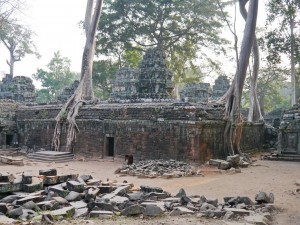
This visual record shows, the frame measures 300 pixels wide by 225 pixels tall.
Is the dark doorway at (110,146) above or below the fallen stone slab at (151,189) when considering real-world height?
above

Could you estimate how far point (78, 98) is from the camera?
17.5m

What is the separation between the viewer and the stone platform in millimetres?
15030

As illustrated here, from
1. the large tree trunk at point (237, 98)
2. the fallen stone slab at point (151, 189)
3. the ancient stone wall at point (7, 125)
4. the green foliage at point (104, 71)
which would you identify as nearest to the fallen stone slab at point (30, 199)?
the fallen stone slab at point (151, 189)

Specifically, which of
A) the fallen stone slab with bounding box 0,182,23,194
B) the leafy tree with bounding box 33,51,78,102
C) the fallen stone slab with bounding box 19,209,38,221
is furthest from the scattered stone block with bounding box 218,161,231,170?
the leafy tree with bounding box 33,51,78,102

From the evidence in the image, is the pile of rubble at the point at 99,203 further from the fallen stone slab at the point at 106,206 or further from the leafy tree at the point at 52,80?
the leafy tree at the point at 52,80

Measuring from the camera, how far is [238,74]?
1472 cm

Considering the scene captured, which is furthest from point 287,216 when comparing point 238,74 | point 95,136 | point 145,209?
point 95,136

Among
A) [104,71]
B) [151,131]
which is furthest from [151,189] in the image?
[104,71]

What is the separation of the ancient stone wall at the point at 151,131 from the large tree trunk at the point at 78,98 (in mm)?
304

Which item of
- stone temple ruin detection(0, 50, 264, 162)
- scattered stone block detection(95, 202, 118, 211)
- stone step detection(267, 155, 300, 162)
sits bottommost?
stone step detection(267, 155, 300, 162)

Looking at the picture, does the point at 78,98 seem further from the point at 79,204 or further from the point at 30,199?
the point at 79,204

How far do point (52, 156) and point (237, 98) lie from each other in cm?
812

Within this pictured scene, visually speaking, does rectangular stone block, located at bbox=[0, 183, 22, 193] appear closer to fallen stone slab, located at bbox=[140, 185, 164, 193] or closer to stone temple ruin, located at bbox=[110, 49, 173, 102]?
fallen stone slab, located at bbox=[140, 185, 164, 193]

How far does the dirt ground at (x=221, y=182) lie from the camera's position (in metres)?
6.05
